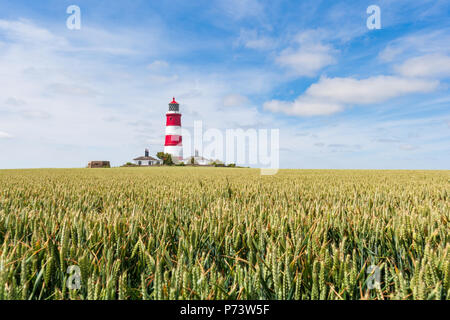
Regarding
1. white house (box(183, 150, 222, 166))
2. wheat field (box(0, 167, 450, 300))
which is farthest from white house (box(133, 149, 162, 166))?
wheat field (box(0, 167, 450, 300))

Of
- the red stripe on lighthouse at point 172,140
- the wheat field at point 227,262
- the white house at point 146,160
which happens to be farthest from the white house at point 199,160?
the wheat field at point 227,262

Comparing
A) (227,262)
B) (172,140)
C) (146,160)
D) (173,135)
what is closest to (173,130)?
(173,135)

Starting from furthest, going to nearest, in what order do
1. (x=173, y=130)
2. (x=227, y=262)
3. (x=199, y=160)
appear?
(x=199, y=160) → (x=173, y=130) → (x=227, y=262)

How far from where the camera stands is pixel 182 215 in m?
2.01

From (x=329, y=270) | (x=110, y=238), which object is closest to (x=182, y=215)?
(x=110, y=238)

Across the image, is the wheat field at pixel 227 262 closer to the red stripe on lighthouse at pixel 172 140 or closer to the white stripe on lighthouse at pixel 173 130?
the red stripe on lighthouse at pixel 172 140

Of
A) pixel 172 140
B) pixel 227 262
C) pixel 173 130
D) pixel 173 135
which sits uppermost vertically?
pixel 173 130

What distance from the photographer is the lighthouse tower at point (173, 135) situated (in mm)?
54291

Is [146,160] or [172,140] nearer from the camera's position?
[172,140]

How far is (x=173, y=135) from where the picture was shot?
54.3 m

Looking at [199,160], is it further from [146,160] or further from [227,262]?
[227,262]

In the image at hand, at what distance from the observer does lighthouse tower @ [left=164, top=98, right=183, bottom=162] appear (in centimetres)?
5429
